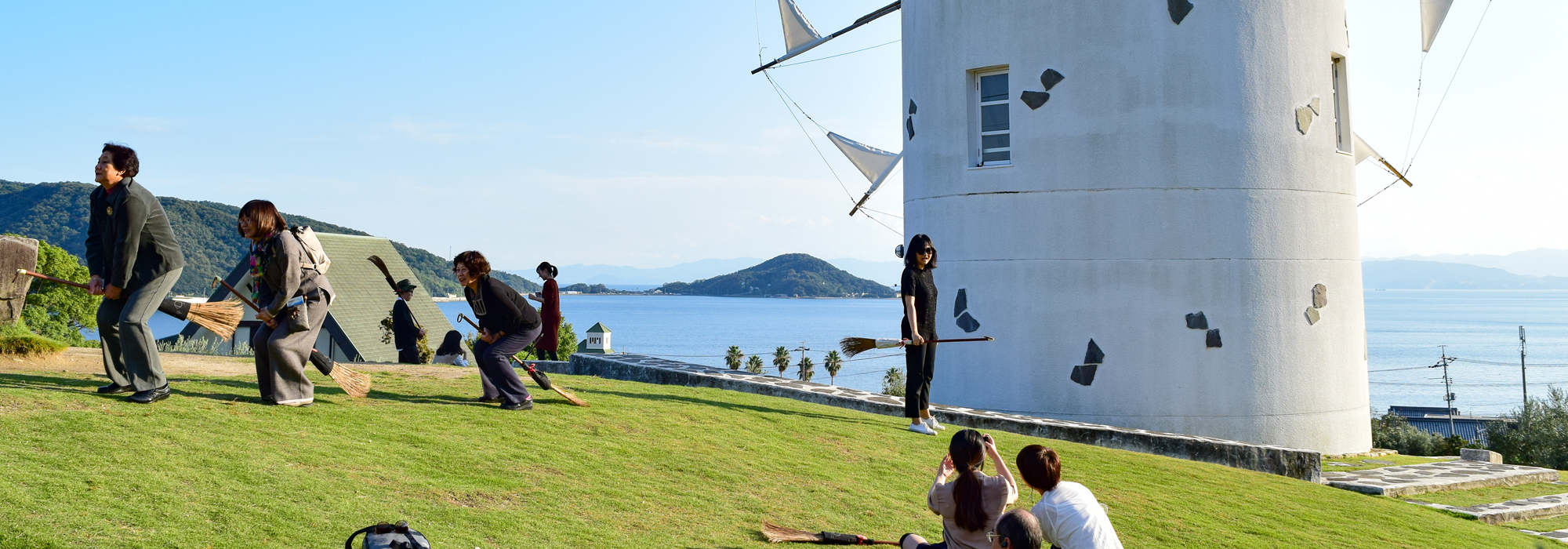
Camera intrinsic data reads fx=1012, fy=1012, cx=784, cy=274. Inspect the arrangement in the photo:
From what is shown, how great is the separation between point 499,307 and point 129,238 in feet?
9.56

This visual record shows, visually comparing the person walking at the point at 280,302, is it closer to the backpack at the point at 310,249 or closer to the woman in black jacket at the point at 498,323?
the backpack at the point at 310,249

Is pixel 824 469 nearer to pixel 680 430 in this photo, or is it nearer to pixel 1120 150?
pixel 680 430

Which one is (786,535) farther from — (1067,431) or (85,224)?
(85,224)

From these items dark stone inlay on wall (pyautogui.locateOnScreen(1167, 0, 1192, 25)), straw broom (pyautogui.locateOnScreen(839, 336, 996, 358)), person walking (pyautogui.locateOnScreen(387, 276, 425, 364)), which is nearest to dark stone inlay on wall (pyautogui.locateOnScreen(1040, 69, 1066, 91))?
dark stone inlay on wall (pyautogui.locateOnScreen(1167, 0, 1192, 25))

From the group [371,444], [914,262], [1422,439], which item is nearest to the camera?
[371,444]

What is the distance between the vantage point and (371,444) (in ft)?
24.2

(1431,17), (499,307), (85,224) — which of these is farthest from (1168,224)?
(85,224)

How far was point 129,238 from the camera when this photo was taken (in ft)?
25.3

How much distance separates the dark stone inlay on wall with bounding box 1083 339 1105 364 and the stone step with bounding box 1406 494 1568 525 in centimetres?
411

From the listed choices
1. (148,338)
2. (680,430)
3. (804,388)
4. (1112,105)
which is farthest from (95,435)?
(1112,105)

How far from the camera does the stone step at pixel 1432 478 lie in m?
11.4

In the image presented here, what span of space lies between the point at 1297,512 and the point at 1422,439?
3264cm

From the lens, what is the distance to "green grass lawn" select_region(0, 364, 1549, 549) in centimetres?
560

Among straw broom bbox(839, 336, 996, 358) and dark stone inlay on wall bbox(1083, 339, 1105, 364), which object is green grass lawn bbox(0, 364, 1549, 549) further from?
dark stone inlay on wall bbox(1083, 339, 1105, 364)
